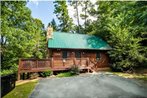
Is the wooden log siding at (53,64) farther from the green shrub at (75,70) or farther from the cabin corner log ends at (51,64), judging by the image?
the green shrub at (75,70)

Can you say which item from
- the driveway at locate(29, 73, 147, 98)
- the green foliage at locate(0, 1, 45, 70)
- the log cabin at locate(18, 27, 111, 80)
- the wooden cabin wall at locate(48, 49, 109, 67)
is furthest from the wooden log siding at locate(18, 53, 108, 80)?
the driveway at locate(29, 73, 147, 98)

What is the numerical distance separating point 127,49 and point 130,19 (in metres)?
15.8

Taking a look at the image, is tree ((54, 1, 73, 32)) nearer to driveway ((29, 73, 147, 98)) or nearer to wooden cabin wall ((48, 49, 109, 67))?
wooden cabin wall ((48, 49, 109, 67))

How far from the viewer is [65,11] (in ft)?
160

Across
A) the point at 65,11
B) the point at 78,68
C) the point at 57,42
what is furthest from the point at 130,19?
the point at 65,11

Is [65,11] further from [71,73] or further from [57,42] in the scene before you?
[71,73]

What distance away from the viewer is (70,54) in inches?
1069

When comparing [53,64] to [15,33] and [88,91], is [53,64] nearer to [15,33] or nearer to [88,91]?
[15,33]

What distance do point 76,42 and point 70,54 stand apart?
2.24 meters

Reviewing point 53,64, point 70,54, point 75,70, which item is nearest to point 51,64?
point 53,64

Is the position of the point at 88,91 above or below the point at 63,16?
below

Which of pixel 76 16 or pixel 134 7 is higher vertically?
pixel 76 16

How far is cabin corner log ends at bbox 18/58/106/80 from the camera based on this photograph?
20016mm

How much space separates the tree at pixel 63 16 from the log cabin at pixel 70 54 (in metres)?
18.1
